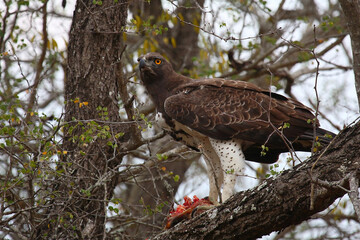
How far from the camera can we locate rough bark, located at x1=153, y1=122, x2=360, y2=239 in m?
3.64

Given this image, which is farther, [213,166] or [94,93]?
[213,166]

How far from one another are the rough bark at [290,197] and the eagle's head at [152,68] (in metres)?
2.57

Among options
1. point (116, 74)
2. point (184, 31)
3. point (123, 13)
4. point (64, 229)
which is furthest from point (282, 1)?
point (64, 229)

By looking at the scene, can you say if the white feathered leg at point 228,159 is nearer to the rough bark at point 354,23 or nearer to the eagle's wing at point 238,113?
the eagle's wing at point 238,113

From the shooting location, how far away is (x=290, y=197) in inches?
152

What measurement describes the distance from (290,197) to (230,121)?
2.25 metres

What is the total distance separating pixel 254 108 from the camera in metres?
6.11

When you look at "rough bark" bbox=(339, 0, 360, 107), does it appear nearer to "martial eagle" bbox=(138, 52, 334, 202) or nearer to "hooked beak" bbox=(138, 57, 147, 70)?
"martial eagle" bbox=(138, 52, 334, 202)

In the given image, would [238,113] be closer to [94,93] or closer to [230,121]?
[230,121]

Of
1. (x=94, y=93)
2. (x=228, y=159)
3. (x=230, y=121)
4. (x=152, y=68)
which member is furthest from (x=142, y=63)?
(x=228, y=159)

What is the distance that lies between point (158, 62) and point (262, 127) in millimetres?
1655

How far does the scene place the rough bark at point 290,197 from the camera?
3.64 meters

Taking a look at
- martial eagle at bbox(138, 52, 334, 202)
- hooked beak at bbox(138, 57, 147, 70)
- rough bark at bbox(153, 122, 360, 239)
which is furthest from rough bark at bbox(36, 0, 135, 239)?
rough bark at bbox(153, 122, 360, 239)

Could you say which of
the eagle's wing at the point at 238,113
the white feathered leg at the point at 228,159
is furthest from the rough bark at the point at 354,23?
the white feathered leg at the point at 228,159
